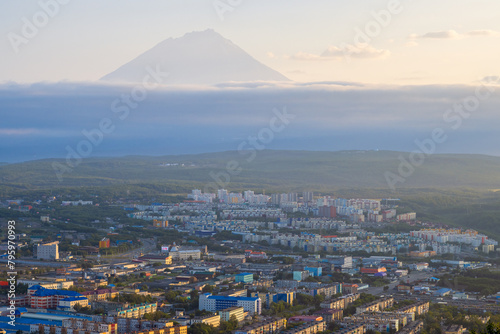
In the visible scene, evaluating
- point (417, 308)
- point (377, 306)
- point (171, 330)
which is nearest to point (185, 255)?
point (377, 306)

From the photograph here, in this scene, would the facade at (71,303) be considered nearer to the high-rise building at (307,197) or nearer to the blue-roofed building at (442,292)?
the blue-roofed building at (442,292)

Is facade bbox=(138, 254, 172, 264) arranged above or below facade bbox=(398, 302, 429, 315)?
above

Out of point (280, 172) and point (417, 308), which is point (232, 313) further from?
point (280, 172)

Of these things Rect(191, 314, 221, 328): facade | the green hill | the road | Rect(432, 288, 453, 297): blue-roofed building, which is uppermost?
the green hill

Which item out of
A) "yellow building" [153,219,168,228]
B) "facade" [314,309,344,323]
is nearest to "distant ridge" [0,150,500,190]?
"yellow building" [153,219,168,228]

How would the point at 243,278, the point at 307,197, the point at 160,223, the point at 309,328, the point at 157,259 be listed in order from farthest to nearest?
the point at 307,197 → the point at 160,223 → the point at 157,259 → the point at 243,278 → the point at 309,328

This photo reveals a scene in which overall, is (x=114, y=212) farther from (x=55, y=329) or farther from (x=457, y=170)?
(x=457, y=170)

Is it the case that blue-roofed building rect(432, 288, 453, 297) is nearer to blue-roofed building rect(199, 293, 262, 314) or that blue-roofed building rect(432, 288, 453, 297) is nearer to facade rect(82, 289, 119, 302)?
blue-roofed building rect(199, 293, 262, 314)
